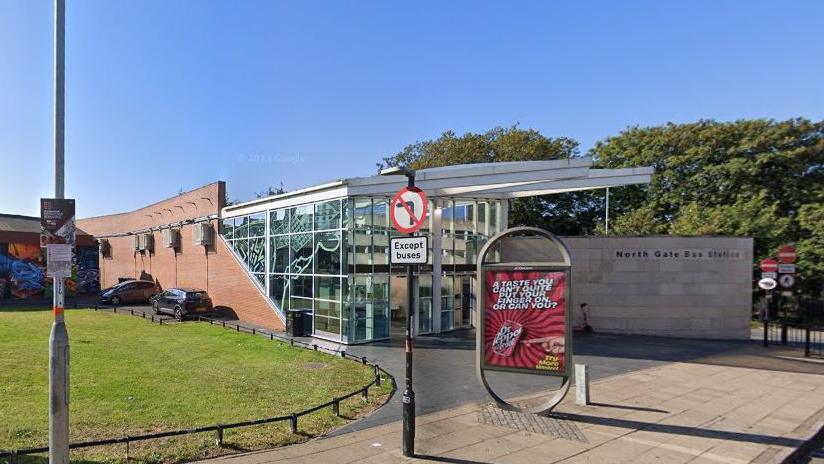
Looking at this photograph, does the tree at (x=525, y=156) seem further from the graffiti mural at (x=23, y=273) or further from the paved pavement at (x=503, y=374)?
the graffiti mural at (x=23, y=273)

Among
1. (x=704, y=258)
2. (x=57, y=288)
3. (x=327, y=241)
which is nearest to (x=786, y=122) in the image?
(x=704, y=258)

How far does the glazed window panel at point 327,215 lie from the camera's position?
17.2 meters

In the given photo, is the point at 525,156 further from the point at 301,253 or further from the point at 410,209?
the point at 410,209

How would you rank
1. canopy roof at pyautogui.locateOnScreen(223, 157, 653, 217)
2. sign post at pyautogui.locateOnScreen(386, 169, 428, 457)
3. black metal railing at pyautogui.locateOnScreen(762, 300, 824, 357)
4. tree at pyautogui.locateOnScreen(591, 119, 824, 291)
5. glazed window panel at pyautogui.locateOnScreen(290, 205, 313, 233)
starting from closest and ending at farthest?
sign post at pyautogui.locateOnScreen(386, 169, 428, 457) → canopy roof at pyautogui.locateOnScreen(223, 157, 653, 217) → black metal railing at pyautogui.locateOnScreen(762, 300, 824, 357) → glazed window panel at pyautogui.locateOnScreen(290, 205, 313, 233) → tree at pyautogui.locateOnScreen(591, 119, 824, 291)

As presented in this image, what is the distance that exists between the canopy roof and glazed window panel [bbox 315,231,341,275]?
4.32 ft

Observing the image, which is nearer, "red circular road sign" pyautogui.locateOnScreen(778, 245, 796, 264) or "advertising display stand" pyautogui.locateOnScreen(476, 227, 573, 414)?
"advertising display stand" pyautogui.locateOnScreen(476, 227, 573, 414)

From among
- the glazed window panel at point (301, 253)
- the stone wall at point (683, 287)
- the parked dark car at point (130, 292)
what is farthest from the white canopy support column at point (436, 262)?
the parked dark car at point (130, 292)

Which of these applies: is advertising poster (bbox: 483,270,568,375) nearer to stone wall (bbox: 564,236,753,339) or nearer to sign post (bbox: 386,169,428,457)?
sign post (bbox: 386,169,428,457)

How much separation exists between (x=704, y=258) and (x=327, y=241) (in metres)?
14.3

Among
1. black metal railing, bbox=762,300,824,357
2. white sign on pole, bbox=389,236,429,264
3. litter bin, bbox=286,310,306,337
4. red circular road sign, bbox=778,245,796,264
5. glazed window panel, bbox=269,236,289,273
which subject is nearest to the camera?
white sign on pole, bbox=389,236,429,264

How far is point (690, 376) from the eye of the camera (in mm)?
12445

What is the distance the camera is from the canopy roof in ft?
49.0

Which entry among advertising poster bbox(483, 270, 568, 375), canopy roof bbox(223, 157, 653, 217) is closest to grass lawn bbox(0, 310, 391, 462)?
advertising poster bbox(483, 270, 568, 375)

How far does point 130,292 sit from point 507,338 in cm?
3044
